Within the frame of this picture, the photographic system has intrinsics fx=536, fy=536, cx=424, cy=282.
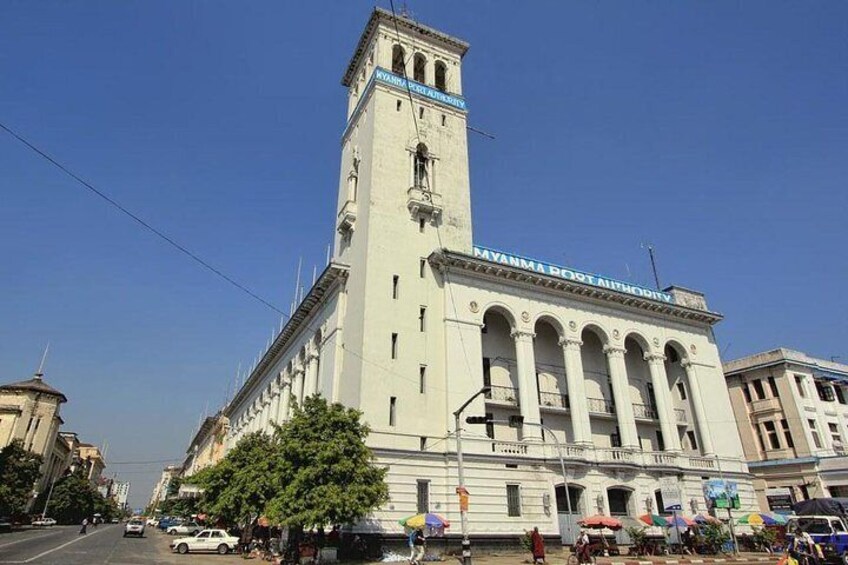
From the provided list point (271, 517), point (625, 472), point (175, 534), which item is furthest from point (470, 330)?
point (175, 534)

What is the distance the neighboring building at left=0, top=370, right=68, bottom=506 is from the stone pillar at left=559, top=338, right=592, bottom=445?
86081mm

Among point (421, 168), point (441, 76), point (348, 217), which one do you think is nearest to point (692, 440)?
point (421, 168)

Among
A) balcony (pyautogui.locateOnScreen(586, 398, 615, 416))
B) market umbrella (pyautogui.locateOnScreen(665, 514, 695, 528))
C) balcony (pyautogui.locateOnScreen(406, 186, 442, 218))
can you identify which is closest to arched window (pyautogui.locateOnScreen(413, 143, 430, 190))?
balcony (pyautogui.locateOnScreen(406, 186, 442, 218))

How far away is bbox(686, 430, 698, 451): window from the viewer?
43334 millimetres

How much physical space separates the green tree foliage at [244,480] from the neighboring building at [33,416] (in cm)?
5824

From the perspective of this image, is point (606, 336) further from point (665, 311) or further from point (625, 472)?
point (625, 472)

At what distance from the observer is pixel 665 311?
4516 centimetres

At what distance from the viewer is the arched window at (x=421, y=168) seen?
4141 centimetres

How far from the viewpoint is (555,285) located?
4069cm

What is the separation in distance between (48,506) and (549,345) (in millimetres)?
94268

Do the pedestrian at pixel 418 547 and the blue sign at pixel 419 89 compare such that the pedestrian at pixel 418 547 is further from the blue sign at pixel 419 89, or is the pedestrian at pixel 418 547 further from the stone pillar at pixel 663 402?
the blue sign at pixel 419 89

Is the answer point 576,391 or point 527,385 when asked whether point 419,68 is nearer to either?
point 527,385

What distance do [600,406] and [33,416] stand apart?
9194 centimetres

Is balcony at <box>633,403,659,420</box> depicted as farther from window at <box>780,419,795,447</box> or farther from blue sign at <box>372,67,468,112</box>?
blue sign at <box>372,67,468,112</box>
